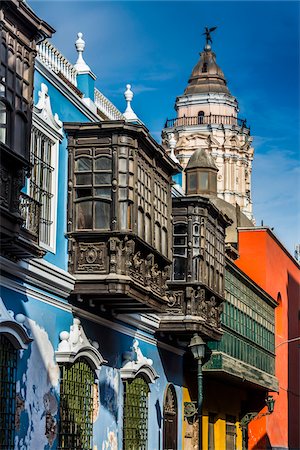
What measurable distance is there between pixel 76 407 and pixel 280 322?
22127 millimetres

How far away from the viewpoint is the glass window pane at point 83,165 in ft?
66.0

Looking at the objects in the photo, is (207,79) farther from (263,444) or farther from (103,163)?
(103,163)

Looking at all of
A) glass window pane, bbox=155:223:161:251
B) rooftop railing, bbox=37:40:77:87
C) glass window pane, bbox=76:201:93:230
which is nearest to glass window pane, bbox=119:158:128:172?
glass window pane, bbox=76:201:93:230

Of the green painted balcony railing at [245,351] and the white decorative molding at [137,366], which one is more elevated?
the green painted balcony railing at [245,351]

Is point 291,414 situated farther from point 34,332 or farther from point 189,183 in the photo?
point 34,332

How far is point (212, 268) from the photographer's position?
26453mm

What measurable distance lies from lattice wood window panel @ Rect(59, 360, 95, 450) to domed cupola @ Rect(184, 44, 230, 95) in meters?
79.0

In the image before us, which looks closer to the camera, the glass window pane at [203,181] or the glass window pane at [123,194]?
the glass window pane at [123,194]

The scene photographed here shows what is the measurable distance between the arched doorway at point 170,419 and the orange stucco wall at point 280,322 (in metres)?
9.62

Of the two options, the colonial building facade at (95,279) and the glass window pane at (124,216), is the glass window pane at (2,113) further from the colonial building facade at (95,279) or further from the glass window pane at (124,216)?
the glass window pane at (124,216)

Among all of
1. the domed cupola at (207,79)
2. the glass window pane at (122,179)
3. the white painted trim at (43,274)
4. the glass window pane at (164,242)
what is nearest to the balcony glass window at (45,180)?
the white painted trim at (43,274)

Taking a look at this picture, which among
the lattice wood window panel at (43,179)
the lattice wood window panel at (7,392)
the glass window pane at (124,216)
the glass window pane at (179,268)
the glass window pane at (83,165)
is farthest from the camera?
the glass window pane at (179,268)

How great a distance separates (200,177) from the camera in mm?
42000

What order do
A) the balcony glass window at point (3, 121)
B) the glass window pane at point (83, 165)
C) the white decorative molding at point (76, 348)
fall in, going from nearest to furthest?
1. the balcony glass window at point (3, 121)
2. the white decorative molding at point (76, 348)
3. the glass window pane at point (83, 165)
